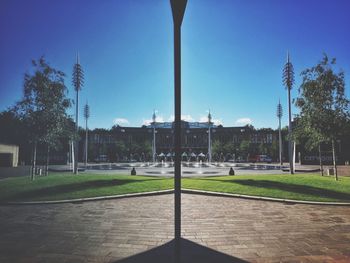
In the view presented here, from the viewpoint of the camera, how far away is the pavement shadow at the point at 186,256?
15.7ft

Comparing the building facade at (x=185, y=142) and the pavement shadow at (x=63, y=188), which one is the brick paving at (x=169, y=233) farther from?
the building facade at (x=185, y=142)

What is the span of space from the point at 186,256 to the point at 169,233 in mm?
1582

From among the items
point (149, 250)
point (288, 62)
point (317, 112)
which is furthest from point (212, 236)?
point (288, 62)

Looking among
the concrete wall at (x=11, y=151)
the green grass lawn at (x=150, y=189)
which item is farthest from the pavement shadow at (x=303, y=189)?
the concrete wall at (x=11, y=151)

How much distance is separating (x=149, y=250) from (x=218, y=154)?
9751 cm

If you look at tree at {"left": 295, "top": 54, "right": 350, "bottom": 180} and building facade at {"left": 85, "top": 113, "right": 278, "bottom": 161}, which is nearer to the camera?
tree at {"left": 295, "top": 54, "right": 350, "bottom": 180}

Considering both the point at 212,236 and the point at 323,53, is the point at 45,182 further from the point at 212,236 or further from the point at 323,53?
the point at 323,53

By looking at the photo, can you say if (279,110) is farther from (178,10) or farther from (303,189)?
(178,10)

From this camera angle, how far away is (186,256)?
16.4 ft

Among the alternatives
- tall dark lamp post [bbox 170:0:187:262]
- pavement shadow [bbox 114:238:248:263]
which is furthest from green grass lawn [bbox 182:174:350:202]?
tall dark lamp post [bbox 170:0:187:262]

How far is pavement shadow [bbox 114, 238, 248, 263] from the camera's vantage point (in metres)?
4.77

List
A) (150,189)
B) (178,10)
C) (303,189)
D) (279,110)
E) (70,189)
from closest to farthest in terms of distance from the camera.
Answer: (178,10), (70,189), (303,189), (150,189), (279,110)

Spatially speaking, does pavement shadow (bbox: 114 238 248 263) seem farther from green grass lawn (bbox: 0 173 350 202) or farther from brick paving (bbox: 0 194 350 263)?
green grass lawn (bbox: 0 173 350 202)

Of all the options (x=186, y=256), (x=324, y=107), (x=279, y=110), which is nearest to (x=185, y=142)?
(x=279, y=110)
